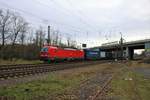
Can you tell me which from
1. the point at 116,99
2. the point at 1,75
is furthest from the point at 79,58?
the point at 116,99

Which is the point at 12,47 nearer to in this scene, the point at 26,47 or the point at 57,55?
the point at 26,47

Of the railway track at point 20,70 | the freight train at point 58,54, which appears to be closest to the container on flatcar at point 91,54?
the freight train at point 58,54

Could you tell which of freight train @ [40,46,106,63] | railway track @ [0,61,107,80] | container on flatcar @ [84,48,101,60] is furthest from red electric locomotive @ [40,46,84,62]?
container on flatcar @ [84,48,101,60]

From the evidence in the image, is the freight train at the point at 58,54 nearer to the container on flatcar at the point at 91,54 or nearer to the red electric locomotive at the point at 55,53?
the red electric locomotive at the point at 55,53

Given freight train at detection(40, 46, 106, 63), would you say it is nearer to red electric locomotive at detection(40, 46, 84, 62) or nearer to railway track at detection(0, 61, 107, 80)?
red electric locomotive at detection(40, 46, 84, 62)

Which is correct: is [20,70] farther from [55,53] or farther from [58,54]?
[58,54]

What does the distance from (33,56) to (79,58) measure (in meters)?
12.3

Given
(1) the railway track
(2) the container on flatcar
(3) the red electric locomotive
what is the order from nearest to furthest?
(1) the railway track, (3) the red electric locomotive, (2) the container on flatcar

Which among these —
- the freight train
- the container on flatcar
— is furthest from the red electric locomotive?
the container on flatcar

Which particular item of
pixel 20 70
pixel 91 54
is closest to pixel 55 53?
pixel 20 70

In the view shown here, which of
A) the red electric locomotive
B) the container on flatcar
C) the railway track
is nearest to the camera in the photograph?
the railway track

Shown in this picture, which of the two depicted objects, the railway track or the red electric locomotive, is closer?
the railway track

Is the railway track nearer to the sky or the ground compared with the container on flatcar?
nearer to the ground

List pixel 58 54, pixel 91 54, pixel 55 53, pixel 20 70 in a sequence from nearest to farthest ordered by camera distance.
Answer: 1. pixel 20 70
2. pixel 55 53
3. pixel 58 54
4. pixel 91 54
